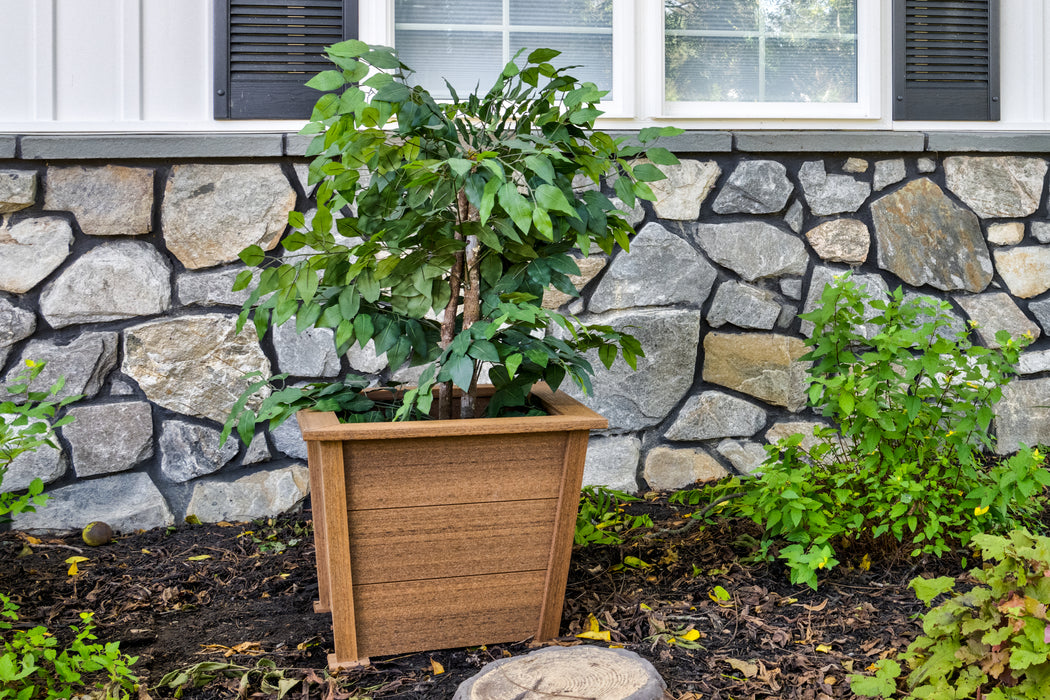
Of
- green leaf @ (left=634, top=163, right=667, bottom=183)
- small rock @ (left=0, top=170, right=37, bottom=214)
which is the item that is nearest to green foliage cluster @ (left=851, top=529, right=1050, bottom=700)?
green leaf @ (left=634, top=163, right=667, bottom=183)

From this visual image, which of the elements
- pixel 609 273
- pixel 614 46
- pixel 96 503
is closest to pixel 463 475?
pixel 609 273

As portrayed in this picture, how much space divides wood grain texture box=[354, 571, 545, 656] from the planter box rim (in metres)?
0.32

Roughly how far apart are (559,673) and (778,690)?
48 centimetres

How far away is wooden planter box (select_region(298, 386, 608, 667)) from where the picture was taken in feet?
5.10

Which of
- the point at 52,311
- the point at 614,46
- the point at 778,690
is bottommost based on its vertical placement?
the point at 778,690

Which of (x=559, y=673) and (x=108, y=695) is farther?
(x=108, y=695)

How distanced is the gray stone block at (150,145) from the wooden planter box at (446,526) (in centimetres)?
117

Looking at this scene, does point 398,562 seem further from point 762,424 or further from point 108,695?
point 762,424

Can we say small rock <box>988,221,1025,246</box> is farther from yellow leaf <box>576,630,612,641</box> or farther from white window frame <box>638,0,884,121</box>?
yellow leaf <box>576,630,612,641</box>

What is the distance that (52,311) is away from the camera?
2.45m

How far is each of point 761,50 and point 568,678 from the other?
2.36 meters

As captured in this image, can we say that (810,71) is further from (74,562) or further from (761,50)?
(74,562)

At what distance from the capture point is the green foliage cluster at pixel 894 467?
1.87m

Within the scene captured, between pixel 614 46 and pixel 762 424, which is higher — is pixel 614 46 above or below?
above
